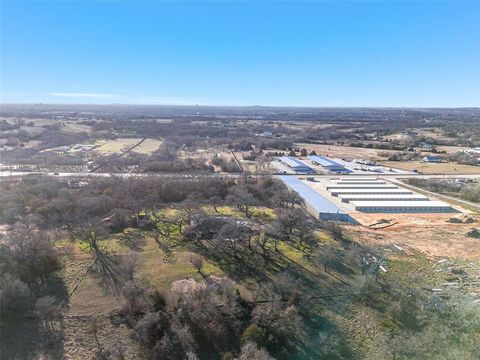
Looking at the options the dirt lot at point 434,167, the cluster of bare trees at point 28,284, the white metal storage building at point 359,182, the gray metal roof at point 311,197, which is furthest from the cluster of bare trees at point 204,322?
the dirt lot at point 434,167

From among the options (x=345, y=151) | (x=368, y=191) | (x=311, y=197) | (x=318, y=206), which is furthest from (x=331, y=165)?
(x=318, y=206)

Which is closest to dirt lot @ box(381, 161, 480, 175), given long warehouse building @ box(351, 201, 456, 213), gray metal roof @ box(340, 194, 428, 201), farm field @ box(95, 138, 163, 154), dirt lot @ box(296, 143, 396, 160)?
dirt lot @ box(296, 143, 396, 160)

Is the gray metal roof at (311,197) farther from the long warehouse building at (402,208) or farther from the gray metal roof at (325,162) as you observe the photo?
the gray metal roof at (325,162)

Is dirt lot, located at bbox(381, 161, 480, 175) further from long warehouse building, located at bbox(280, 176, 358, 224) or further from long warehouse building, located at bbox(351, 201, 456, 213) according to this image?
long warehouse building, located at bbox(280, 176, 358, 224)

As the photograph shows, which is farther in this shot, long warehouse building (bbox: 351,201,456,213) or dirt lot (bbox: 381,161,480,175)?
dirt lot (bbox: 381,161,480,175)

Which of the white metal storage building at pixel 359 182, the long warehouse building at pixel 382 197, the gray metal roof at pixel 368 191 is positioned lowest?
the long warehouse building at pixel 382 197

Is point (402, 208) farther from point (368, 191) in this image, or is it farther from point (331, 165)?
point (331, 165)

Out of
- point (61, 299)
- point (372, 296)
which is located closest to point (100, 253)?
point (61, 299)

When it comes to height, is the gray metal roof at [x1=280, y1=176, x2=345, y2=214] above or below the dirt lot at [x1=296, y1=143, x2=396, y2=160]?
below

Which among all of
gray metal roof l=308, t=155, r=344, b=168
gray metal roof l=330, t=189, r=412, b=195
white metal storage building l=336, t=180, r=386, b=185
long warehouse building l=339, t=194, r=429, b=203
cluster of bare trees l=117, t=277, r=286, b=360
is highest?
gray metal roof l=308, t=155, r=344, b=168
